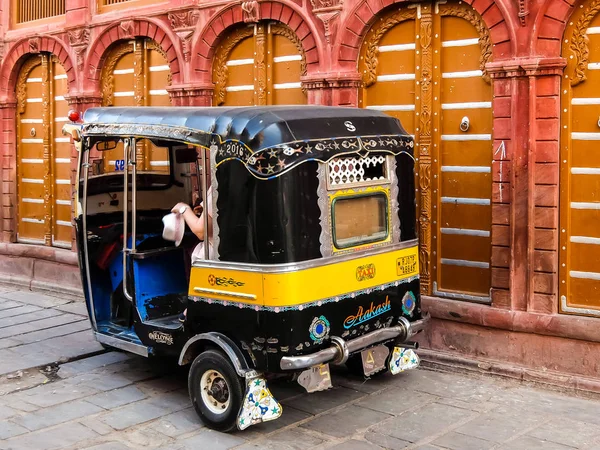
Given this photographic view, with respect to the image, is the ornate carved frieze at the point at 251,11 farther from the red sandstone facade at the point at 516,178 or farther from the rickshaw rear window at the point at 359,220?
the rickshaw rear window at the point at 359,220

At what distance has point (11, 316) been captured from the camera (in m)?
11.5

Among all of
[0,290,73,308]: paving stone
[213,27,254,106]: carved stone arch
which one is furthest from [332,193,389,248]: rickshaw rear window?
[0,290,73,308]: paving stone

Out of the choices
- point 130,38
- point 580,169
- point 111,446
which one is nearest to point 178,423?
point 111,446

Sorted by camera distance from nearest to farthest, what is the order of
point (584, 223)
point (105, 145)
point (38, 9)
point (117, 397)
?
point (117, 397), point (584, 223), point (105, 145), point (38, 9)

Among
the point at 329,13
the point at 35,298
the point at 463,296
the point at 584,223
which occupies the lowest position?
the point at 35,298

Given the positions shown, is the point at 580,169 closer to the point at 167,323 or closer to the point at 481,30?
the point at 481,30

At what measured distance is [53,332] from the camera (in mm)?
10508

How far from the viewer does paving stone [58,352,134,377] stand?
29.1 feet

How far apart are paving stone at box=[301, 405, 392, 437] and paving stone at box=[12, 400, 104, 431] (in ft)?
6.69

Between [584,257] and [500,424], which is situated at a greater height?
[584,257]

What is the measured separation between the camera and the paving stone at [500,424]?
686cm

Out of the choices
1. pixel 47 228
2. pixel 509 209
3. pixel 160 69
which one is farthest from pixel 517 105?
pixel 47 228

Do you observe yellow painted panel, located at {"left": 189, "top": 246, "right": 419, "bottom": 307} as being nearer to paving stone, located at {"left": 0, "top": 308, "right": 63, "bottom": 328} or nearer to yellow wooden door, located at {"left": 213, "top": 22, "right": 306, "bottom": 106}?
yellow wooden door, located at {"left": 213, "top": 22, "right": 306, "bottom": 106}

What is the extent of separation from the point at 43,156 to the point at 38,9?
8.27 ft
